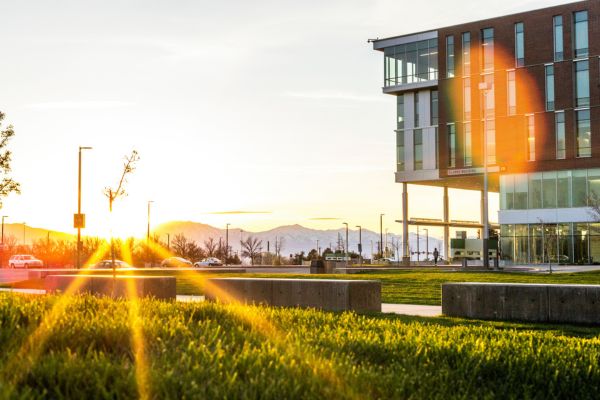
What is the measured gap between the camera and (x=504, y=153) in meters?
71.1

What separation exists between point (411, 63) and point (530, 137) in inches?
581

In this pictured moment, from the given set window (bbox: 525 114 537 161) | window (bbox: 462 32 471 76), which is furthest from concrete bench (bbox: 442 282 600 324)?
window (bbox: 462 32 471 76)

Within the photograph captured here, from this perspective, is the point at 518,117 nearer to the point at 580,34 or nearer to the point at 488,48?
the point at 488,48

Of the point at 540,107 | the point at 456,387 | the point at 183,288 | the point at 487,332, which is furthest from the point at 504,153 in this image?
the point at 456,387

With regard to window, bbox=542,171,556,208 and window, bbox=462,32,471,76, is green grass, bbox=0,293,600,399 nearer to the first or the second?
window, bbox=542,171,556,208

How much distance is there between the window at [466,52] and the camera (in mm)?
72938

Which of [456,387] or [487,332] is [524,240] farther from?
[456,387]

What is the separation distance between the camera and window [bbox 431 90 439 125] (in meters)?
76.8

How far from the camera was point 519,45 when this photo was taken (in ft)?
229

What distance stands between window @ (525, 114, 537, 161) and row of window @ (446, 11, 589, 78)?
4.76 m

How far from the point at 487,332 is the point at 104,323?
5985 mm

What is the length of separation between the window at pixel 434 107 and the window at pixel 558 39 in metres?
12.7

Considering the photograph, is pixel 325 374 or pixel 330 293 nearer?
pixel 325 374

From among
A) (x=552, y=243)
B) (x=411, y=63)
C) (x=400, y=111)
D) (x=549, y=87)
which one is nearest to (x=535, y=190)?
(x=552, y=243)
